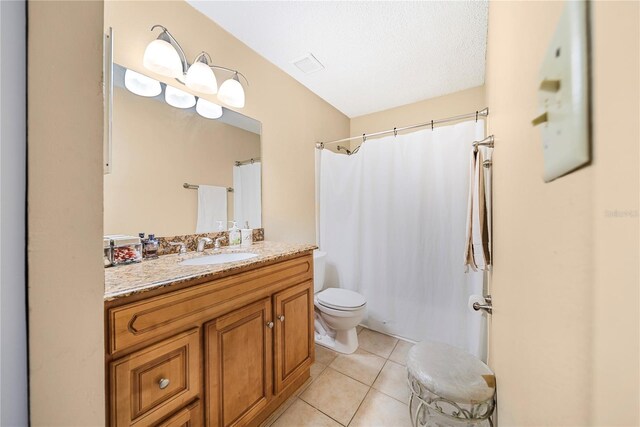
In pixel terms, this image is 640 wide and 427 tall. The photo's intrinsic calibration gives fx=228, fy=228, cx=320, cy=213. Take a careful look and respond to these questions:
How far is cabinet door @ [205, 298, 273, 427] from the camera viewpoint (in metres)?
0.92

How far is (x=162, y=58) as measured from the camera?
1.18 m

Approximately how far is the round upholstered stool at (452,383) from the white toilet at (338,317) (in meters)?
0.60

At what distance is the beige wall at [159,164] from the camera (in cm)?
113

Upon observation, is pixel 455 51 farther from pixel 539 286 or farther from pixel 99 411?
pixel 99 411

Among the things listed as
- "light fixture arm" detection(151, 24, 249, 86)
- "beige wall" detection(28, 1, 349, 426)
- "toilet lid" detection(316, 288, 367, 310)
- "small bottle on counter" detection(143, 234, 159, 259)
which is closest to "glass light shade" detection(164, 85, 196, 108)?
"light fixture arm" detection(151, 24, 249, 86)

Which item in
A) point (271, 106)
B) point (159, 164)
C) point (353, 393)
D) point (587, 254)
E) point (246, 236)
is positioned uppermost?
point (271, 106)

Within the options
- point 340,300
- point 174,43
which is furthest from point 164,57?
point 340,300

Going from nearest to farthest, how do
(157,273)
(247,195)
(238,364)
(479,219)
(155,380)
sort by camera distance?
1. (155,380)
2. (157,273)
3. (238,364)
4. (479,219)
5. (247,195)

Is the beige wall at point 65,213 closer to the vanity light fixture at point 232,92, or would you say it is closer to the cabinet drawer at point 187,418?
the cabinet drawer at point 187,418

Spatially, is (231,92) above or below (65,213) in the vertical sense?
above

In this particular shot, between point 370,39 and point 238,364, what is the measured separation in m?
2.10

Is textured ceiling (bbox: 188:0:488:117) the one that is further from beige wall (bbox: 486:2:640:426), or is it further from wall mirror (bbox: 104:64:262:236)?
beige wall (bbox: 486:2:640:426)

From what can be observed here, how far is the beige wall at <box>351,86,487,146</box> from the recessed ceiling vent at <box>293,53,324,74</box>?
100 cm

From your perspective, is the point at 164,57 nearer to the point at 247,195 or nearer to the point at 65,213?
the point at 247,195
